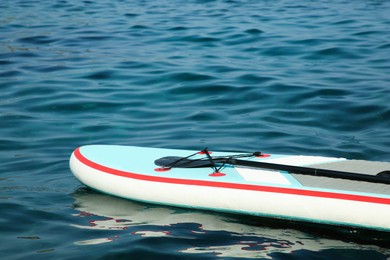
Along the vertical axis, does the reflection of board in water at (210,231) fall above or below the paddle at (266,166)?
below

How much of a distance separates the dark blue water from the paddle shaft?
0.37 meters

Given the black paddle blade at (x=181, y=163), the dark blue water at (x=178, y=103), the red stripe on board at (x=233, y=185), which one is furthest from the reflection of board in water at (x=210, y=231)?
the black paddle blade at (x=181, y=163)

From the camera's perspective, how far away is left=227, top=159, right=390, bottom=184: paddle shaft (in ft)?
15.9

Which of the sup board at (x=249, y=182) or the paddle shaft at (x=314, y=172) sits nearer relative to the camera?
the sup board at (x=249, y=182)

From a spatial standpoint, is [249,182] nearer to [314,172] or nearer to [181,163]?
[314,172]

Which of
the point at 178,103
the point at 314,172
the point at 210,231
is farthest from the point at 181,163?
the point at 178,103

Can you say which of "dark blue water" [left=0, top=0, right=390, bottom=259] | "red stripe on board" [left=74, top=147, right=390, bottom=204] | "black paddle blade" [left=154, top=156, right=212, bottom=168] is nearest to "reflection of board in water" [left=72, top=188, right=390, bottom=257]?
"dark blue water" [left=0, top=0, right=390, bottom=259]

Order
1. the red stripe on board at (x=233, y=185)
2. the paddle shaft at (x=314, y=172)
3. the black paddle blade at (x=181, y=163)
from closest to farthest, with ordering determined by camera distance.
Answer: the red stripe on board at (x=233, y=185), the paddle shaft at (x=314, y=172), the black paddle blade at (x=181, y=163)

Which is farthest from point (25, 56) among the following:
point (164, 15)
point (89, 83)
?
point (164, 15)

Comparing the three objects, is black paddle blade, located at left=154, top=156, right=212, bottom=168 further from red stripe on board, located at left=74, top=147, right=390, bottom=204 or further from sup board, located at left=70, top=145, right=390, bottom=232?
red stripe on board, located at left=74, top=147, right=390, bottom=204

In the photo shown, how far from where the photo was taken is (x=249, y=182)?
16.5 ft

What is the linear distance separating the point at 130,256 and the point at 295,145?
2.67 m

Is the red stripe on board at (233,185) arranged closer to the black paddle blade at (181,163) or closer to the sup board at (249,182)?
the sup board at (249,182)

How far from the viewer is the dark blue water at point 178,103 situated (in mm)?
4863
